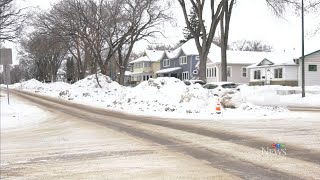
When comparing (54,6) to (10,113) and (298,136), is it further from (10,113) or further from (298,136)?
(298,136)

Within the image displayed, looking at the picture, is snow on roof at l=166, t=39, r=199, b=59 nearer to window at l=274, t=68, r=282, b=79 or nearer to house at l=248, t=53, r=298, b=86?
house at l=248, t=53, r=298, b=86

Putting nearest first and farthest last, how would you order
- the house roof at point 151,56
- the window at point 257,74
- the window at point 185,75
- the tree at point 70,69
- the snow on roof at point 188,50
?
the window at point 257,74
the snow on roof at point 188,50
the window at point 185,75
the house roof at point 151,56
the tree at point 70,69

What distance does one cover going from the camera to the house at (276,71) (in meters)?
46.4

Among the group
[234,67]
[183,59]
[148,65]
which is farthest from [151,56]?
[234,67]

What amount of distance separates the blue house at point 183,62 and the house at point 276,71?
1325 cm

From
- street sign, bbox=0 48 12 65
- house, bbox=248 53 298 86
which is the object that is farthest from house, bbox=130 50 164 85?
street sign, bbox=0 48 12 65

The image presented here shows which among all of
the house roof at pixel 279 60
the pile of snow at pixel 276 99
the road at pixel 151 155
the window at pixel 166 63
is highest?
the window at pixel 166 63

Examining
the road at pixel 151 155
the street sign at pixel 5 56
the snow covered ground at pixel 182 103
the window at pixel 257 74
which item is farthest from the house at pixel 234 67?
the road at pixel 151 155

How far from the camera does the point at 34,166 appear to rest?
757cm

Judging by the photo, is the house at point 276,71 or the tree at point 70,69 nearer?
the house at point 276,71

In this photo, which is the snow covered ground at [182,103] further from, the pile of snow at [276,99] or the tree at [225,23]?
the tree at [225,23]

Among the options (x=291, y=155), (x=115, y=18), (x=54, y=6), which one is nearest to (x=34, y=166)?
(x=291, y=155)

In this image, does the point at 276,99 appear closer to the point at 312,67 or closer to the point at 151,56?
the point at 312,67

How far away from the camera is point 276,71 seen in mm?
48781
